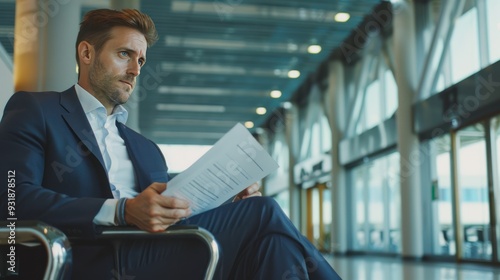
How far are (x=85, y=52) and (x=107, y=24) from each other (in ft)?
0.38

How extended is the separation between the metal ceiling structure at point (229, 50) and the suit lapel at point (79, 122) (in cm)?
1064

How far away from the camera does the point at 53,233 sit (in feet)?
3.82

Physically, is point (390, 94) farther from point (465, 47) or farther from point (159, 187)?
point (159, 187)

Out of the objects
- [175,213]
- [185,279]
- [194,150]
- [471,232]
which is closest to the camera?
[175,213]

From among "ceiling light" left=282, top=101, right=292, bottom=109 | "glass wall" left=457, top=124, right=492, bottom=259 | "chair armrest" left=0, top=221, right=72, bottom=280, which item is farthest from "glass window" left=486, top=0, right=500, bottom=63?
"ceiling light" left=282, top=101, right=292, bottom=109

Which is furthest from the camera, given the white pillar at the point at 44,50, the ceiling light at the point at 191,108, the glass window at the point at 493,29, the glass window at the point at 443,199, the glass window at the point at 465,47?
the ceiling light at the point at 191,108

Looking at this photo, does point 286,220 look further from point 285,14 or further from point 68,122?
point 285,14

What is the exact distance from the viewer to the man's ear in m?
1.72

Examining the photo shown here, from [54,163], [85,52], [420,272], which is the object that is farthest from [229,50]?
[54,163]

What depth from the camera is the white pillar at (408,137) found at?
40.3 ft

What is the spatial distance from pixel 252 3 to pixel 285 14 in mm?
1209

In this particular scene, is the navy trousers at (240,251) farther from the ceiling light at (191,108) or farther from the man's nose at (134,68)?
the ceiling light at (191,108)

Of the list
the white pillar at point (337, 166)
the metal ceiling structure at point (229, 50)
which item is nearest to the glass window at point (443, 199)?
the metal ceiling structure at point (229, 50)

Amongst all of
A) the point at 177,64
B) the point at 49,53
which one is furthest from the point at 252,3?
the point at 49,53
